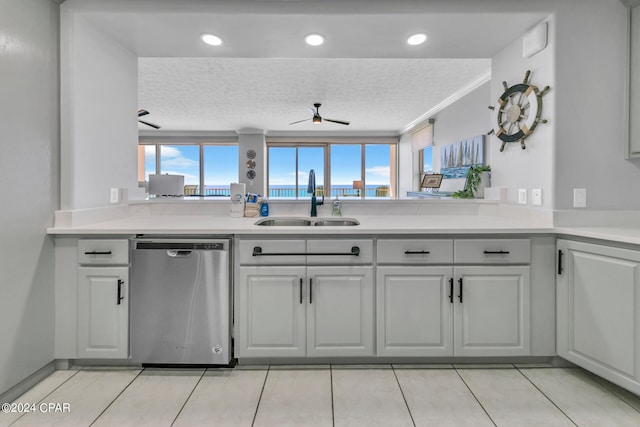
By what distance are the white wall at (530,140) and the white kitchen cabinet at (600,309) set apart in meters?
0.40

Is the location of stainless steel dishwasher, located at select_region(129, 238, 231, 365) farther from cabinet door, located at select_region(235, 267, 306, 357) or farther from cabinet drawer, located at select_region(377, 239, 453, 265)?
cabinet drawer, located at select_region(377, 239, 453, 265)

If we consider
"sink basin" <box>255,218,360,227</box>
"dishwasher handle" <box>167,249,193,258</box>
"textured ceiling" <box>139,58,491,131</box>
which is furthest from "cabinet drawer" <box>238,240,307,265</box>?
"textured ceiling" <box>139,58,491,131</box>

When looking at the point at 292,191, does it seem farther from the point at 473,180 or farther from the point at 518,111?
the point at 518,111

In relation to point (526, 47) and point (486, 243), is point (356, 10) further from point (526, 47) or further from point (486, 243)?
point (486, 243)

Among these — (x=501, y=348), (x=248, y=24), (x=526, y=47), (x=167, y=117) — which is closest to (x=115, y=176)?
(x=248, y=24)

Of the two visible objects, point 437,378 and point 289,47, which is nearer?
point 437,378

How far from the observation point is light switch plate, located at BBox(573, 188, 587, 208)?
6.82 ft

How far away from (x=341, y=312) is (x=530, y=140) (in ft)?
5.44

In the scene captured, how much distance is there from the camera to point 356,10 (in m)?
2.08

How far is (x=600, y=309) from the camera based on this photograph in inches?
69.6

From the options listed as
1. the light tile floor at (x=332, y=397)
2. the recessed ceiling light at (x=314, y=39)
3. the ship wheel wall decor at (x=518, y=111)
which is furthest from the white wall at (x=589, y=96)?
the recessed ceiling light at (x=314, y=39)

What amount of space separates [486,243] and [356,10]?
158cm

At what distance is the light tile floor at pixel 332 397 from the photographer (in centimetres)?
158

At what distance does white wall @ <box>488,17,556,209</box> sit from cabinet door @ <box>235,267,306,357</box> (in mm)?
1599
